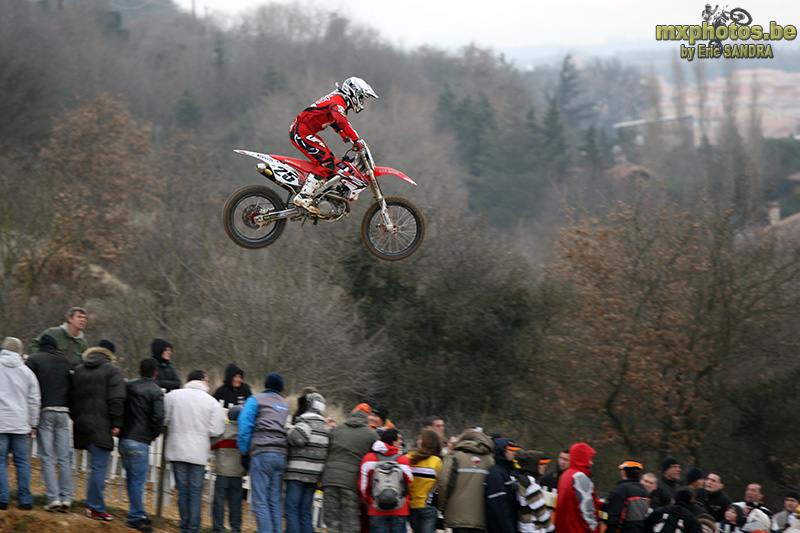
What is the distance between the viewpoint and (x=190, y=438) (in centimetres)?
818

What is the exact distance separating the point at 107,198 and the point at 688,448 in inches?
916

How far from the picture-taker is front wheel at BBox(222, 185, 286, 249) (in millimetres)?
9891

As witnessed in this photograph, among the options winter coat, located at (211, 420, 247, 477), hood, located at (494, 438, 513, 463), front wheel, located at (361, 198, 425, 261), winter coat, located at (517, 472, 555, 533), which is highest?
front wheel, located at (361, 198, 425, 261)

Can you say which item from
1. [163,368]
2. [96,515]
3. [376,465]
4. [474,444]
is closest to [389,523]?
[376,465]

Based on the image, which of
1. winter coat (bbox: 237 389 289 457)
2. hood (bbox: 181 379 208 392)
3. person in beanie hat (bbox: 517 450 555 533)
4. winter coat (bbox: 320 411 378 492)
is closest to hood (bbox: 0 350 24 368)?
hood (bbox: 181 379 208 392)

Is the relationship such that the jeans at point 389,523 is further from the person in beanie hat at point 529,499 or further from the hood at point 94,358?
the hood at point 94,358

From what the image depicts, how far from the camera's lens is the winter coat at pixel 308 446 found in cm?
802

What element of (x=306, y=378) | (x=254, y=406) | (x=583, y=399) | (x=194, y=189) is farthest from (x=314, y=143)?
(x=194, y=189)

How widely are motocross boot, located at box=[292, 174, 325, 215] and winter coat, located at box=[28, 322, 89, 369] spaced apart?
2.66 metres

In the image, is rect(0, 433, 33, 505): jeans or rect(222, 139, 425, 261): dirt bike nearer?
rect(0, 433, 33, 505): jeans

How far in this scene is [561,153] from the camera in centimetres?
6819

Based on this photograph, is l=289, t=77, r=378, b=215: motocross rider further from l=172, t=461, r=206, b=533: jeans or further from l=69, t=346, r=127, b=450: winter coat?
l=172, t=461, r=206, b=533: jeans

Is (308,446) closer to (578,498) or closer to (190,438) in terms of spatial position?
(190,438)

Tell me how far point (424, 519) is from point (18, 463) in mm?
3763
